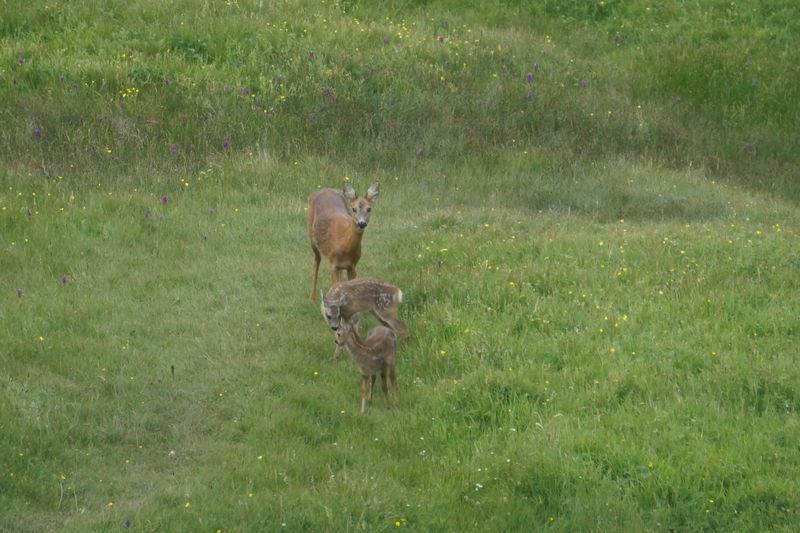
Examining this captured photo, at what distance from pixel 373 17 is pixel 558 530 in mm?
15731

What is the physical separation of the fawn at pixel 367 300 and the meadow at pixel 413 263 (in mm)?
375

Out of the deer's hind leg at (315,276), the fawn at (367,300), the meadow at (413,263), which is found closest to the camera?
the meadow at (413,263)

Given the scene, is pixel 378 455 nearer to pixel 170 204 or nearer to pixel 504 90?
pixel 170 204

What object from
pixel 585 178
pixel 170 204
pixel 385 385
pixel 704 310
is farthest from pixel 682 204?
pixel 385 385

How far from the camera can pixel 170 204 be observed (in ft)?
52.9

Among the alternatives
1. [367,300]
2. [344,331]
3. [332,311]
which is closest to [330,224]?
[367,300]

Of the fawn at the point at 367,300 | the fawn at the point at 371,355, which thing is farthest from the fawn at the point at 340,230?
the fawn at the point at 371,355

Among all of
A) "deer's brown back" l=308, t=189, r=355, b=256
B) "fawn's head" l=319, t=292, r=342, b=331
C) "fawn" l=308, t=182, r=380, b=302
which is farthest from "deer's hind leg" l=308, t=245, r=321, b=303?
"fawn's head" l=319, t=292, r=342, b=331

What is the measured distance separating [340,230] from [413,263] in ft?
3.90

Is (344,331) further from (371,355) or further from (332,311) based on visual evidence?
(332,311)

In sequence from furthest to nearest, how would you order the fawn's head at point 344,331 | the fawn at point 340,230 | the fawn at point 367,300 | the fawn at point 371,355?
1. the fawn at point 340,230
2. the fawn at point 367,300
3. the fawn's head at point 344,331
4. the fawn at point 371,355

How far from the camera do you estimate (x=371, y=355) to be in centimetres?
1052

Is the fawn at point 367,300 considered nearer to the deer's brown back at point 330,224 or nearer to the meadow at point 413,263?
the meadow at point 413,263

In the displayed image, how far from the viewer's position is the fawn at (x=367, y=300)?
38.5 feet
